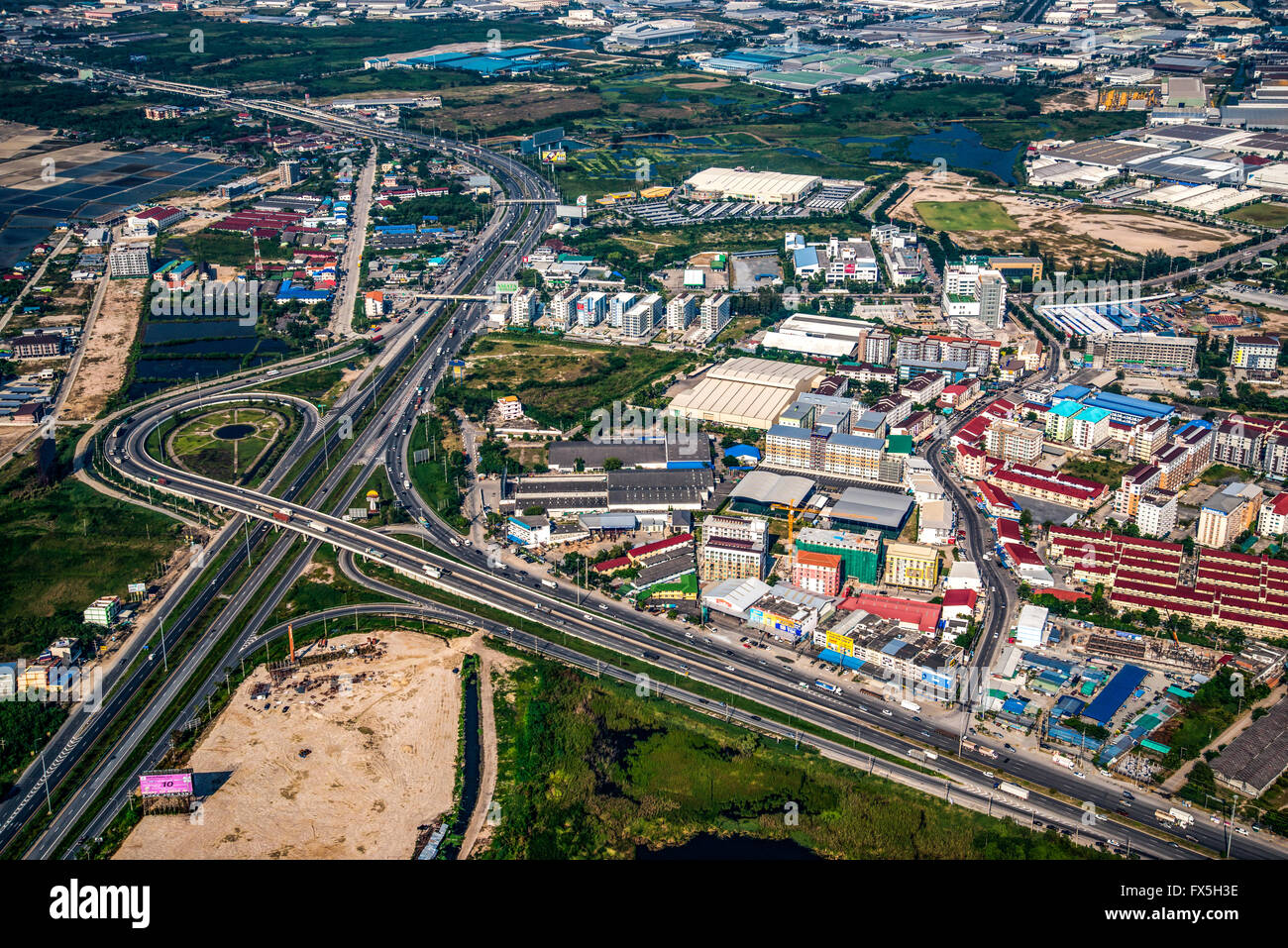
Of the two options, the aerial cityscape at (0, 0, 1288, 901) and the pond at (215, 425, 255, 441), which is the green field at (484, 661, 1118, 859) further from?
the pond at (215, 425, 255, 441)

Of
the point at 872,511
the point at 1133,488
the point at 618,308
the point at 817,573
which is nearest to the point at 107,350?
the point at 618,308

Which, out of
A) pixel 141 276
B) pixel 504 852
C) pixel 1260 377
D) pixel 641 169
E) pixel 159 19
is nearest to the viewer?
pixel 504 852

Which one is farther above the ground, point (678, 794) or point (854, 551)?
point (854, 551)

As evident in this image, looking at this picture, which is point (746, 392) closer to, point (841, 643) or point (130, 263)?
point (841, 643)

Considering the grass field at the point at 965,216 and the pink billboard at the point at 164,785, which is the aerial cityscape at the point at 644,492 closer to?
the pink billboard at the point at 164,785

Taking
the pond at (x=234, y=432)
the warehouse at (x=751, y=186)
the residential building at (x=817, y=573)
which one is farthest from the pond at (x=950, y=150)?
the pond at (x=234, y=432)

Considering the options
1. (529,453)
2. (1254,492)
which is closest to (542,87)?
(529,453)

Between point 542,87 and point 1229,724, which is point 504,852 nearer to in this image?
point 1229,724
